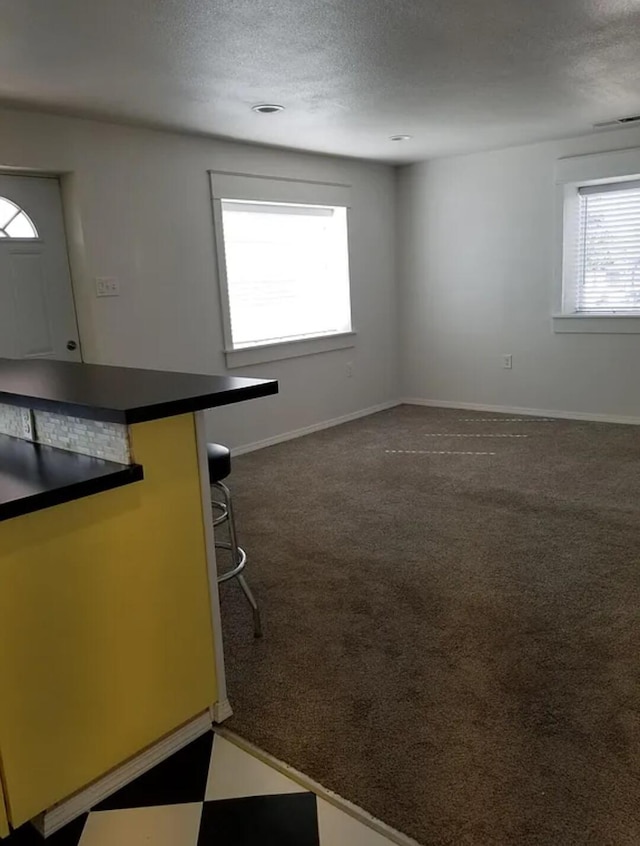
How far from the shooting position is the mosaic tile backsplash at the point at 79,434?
1.65 m

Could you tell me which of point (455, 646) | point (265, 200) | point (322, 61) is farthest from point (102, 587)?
point (265, 200)

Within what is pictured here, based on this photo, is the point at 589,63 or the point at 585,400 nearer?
the point at 589,63

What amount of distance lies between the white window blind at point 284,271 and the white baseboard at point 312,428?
0.75 metres

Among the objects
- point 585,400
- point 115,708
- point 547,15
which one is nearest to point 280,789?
point 115,708

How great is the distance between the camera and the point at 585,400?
5.48 metres

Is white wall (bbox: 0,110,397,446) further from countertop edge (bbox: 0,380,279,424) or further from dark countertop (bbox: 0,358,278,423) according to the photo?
countertop edge (bbox: 0,380,279,424)

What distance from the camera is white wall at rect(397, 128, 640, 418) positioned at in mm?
5320

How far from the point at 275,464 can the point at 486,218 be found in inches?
114

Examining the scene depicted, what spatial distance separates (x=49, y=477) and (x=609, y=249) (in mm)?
4918

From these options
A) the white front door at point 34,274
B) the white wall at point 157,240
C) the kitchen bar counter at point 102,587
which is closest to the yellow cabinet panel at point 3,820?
the kitchen bar counter at point 102,587

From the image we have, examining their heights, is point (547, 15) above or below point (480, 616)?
above

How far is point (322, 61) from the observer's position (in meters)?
2.91

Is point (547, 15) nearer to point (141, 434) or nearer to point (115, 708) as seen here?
point (141, 434)

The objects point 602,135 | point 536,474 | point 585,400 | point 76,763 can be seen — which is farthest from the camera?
point 585,400
